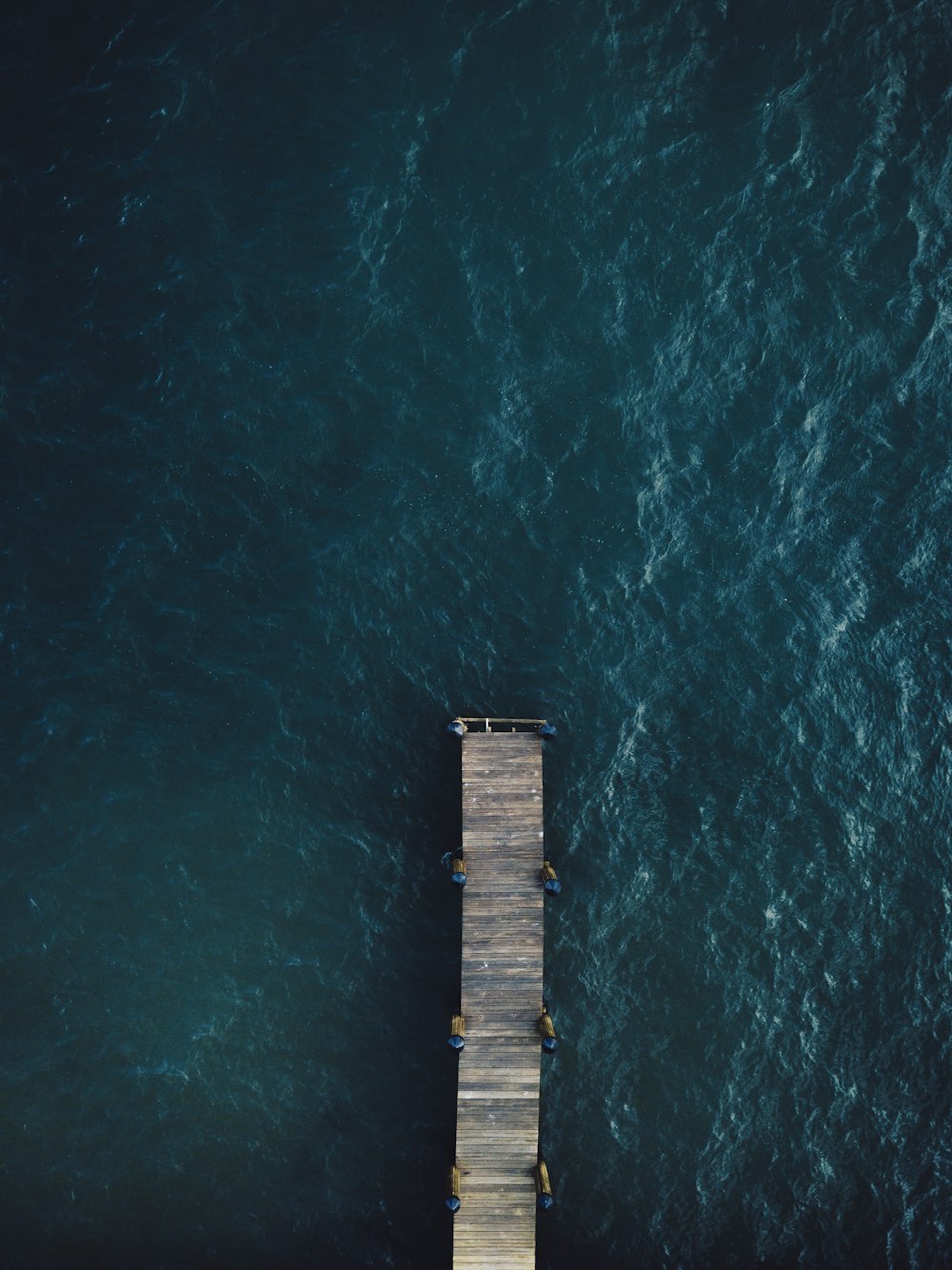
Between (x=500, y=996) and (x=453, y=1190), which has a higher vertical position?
(x=500, y=996)

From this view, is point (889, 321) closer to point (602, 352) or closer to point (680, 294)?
point (680, 294)

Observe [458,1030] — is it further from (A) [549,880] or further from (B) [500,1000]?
(A) [549,880]

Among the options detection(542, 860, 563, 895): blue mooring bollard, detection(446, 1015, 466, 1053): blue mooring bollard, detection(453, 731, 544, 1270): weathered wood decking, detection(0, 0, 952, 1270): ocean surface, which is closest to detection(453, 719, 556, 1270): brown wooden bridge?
detection(453, 731, 544, 1270): weathered wood decking

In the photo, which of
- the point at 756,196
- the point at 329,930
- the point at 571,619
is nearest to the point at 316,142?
the point at 756,196

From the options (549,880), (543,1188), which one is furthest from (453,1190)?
(549,880)

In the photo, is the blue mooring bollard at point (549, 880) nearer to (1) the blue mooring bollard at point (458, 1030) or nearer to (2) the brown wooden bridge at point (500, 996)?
(2) the brown wooden bridge at point (500, 996)
